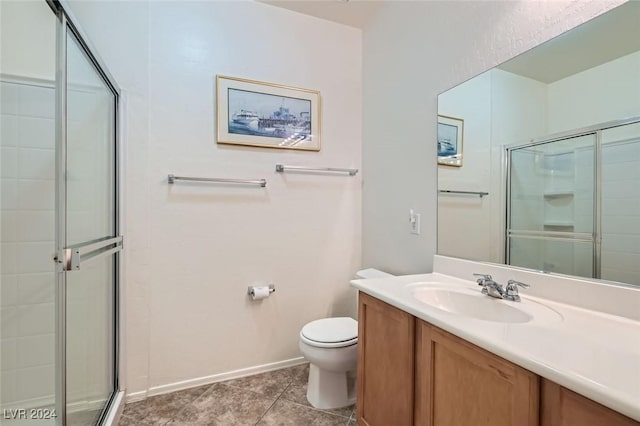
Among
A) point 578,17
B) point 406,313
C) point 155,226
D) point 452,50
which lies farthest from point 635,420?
point 155,226

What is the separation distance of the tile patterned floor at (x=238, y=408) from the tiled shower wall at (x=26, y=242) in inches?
21.0

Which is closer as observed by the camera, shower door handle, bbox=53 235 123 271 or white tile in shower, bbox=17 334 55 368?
shower door handle, bbox=53 235 123 271

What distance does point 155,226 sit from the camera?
1810 millimetres

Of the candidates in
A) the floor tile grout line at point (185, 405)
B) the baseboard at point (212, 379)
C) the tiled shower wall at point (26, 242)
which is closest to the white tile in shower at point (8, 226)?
the tiled shower wall at point (26, 242)

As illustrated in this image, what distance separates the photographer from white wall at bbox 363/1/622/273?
1220mm

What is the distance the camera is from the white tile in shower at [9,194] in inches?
55.7

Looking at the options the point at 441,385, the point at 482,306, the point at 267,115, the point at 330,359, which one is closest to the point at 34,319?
the point at 330,359

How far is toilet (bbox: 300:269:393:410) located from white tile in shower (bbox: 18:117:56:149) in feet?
5.50

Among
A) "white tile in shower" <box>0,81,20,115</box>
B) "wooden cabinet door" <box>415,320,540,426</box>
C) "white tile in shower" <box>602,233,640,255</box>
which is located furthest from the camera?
"white tile in shower" <box>0,81,20,115</box>

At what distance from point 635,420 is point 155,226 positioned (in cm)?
206

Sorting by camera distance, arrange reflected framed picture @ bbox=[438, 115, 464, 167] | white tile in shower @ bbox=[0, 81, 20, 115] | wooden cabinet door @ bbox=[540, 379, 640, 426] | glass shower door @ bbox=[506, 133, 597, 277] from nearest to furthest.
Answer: wooden cabinet door @ bbox=[540, 379, 640, 426] < glass shower door @ bbox=[506, 133, 597, 277] < white tile in shower @ bbox=[0, 81, 20, 115] < reflected framed picture @ bbox=[438, 115, 464, 167]

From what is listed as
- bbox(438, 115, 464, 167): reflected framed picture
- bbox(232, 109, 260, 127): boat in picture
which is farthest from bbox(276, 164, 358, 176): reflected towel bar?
bbox(438, 115, 464, 167): reflected framed picture

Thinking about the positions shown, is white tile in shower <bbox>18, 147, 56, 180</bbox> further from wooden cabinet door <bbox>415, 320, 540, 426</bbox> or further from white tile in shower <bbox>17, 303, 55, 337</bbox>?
wooden cabinet door <bbox>415, 320, 540, 426</bbox>

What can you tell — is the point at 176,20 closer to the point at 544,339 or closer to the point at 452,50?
the point at 452,50
